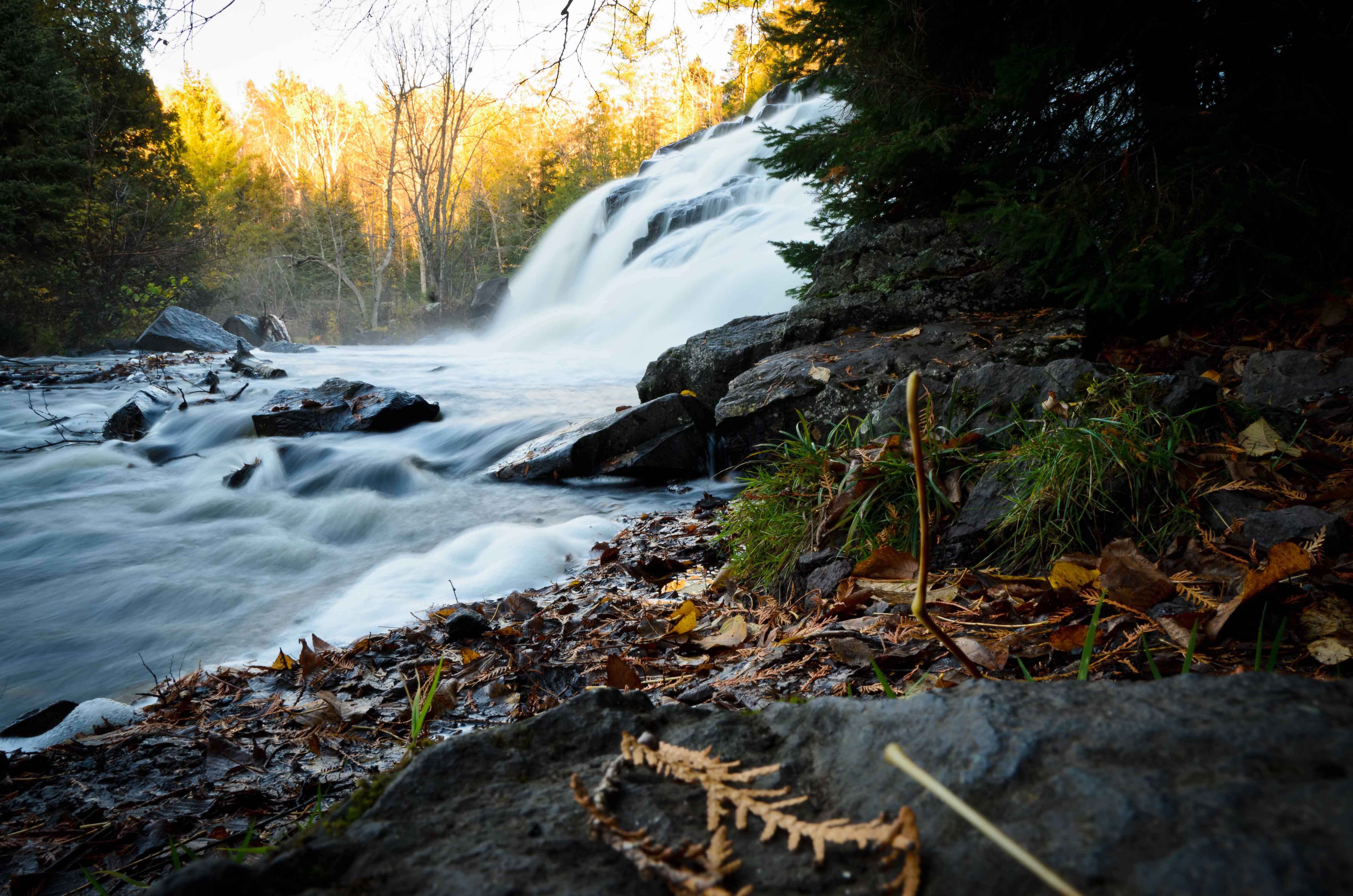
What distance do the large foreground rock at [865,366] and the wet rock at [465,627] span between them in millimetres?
1968

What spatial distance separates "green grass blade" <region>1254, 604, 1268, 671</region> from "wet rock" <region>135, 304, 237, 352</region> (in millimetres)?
18923

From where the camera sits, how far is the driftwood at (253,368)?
1246 centimetres

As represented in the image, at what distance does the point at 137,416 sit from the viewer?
28.7 ft

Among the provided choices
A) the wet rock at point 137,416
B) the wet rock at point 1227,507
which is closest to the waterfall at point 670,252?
the wet rock at point 137,416

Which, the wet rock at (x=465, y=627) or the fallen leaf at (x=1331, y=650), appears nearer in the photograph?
the fallen leaf at (x=1331, y=650)

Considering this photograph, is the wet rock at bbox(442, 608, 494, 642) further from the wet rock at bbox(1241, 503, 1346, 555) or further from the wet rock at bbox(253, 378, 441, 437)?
the wet rock at bbox(253, 378, 441, 437)

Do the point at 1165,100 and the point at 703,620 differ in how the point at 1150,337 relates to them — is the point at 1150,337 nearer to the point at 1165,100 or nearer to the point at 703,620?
the point at 1165,100

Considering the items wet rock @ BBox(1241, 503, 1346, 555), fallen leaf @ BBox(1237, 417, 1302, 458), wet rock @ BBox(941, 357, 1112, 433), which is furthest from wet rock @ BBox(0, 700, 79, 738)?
fallen leaf @ BBox(1237, 417, 1302, 458)

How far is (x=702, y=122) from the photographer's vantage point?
32312 mm

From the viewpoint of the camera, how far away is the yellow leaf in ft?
6.55

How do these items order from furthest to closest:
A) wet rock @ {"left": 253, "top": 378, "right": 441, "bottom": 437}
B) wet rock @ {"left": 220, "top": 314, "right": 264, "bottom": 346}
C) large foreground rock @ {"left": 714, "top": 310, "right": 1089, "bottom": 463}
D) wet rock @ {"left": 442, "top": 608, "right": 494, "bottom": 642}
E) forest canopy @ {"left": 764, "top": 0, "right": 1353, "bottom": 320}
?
wet rock @ {"left": 220, "top": 314, "right": 264, "bottom": 346}
wet rock @ {"left": 253, "top": 378, "right": 441, "bottom": 437}
large foreground rock @ {"left": 714, "top": 310, "right": 1089, "bottom": 463}
forest canopy @ {"left": 764, "top": 0, "right": 1353, "bottom": 320}
wet rock @ {"left": 442, "top": 608, "right": 494, "bottom": 642}

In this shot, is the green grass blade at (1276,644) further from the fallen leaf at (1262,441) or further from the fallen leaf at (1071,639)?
the fallen leaf at (1262,441)

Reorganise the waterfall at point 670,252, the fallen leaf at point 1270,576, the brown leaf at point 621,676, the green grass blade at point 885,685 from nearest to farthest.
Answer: the green grass blade at point 885,685, the fallen leaf at point 1270,576, the brown leaf at point 621,676, the waterfall at point 670,252

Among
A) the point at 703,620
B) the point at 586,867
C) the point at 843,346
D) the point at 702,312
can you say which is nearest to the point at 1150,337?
the point at 843,346
